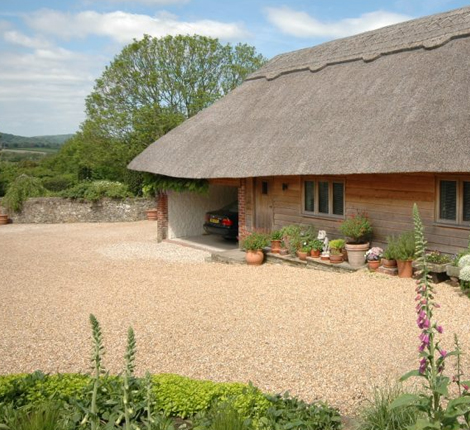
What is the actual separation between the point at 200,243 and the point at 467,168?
28.9 feet

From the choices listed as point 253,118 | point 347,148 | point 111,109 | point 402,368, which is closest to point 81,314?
point 402,368

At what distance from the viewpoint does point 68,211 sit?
22234 mm

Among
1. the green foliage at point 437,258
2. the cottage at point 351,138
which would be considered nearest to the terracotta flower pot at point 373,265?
the cottage at point 351,138

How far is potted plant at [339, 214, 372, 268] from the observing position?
35.8ft

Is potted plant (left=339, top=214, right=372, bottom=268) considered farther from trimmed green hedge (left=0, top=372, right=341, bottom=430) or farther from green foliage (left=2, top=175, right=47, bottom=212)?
green foliage (left=2, top=175, right=47, bottom=212)

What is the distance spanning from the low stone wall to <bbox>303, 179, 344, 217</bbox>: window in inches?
458

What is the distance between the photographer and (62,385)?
4.90 m

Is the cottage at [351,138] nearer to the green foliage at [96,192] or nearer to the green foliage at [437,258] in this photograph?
the green foliage at [437,258]

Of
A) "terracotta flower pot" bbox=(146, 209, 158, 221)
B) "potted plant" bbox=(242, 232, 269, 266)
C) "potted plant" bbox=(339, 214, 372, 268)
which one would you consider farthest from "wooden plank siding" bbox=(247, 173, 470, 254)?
"terracotta flower pot" bbox=(146, 209, 158, 221)

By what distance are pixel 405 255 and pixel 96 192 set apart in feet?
50.5

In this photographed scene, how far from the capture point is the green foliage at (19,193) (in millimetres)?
22188

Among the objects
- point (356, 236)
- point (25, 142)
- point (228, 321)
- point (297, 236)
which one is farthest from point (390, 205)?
point (25, 142)

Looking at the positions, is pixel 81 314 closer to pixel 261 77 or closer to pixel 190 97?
pixel 261 77

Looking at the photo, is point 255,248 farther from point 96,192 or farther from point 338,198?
point 96,192
